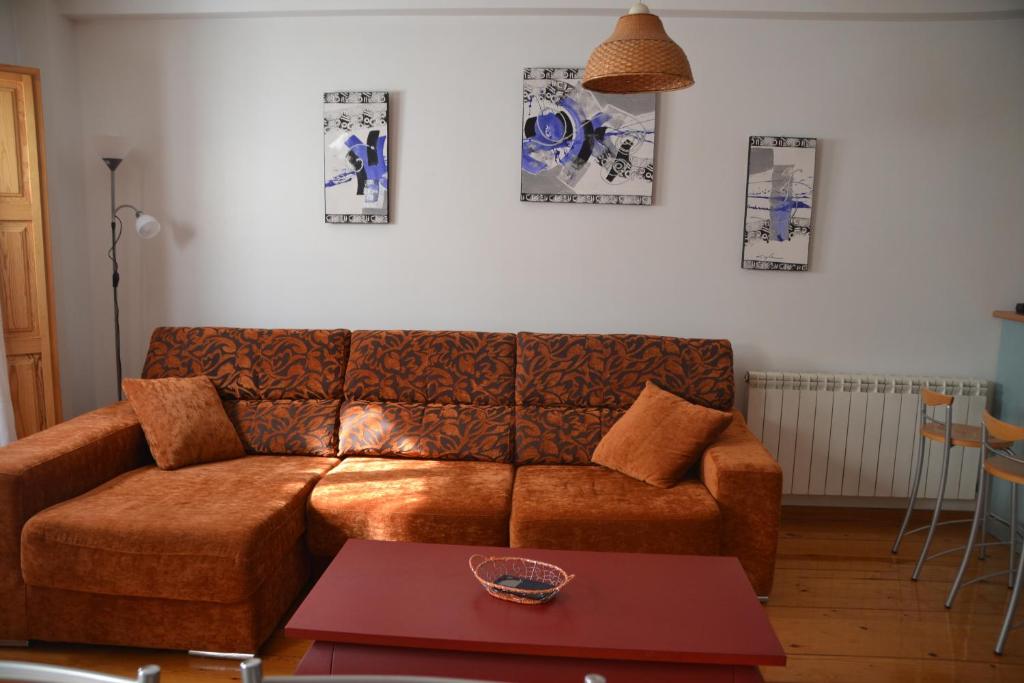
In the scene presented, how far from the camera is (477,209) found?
12.4 ft

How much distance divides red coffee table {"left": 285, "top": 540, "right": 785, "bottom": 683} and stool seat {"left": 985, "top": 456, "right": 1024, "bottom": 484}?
46.5 inches

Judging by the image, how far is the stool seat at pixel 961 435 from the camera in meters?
3.13

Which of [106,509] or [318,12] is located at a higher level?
[318,12]

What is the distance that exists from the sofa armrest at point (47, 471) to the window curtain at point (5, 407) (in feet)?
Result: 1.35

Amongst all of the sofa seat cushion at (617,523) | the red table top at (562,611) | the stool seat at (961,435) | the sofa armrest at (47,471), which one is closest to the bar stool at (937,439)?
the stool seat at (961,435)

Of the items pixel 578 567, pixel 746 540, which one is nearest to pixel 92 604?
pixel 578 567

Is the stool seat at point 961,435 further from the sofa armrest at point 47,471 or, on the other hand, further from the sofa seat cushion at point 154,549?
the sofa armrest at point 47,471

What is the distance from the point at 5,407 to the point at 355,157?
189cm

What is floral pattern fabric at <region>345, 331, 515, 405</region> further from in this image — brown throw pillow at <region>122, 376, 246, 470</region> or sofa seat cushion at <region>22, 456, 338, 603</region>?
Answer: sofa seat cushion at <region>22, 456, 338, 603</region>

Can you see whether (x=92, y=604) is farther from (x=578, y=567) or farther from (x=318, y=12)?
(x=318, y=12)

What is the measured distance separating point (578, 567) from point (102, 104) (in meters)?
3.34

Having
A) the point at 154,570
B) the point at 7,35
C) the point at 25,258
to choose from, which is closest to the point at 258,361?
the point at 25,258

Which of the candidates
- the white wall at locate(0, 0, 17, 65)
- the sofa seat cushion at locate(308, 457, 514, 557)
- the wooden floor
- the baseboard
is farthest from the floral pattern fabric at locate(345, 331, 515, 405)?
the white wall at locate(0, 0, 17, 65)

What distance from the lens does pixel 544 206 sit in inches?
147
